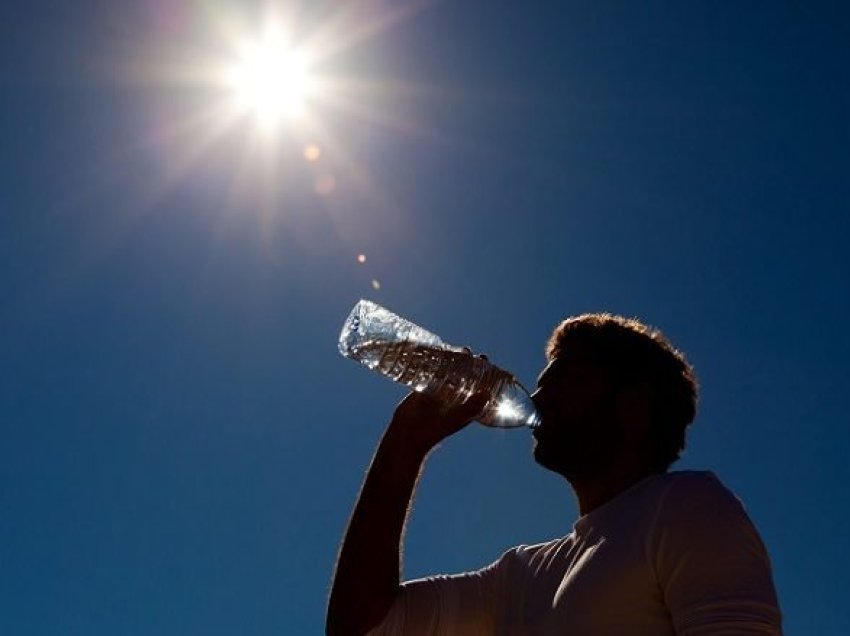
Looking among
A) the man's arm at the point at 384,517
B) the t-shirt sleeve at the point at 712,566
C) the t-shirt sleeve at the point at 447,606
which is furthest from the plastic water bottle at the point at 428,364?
the t-shirt sleeve at the point at 712,566

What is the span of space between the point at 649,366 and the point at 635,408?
0.19 meters

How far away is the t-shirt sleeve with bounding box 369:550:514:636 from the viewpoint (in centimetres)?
255

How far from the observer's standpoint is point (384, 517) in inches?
105

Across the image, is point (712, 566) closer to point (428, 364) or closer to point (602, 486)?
point (602, 486)

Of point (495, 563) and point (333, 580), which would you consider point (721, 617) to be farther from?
point (333, 580)

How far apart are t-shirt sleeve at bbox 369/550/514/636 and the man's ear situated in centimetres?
54

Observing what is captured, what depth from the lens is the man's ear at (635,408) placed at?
8.91 feet

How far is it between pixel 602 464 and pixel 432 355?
813mm

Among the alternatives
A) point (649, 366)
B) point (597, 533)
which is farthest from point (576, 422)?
point (597, 533)

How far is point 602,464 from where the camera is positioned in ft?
8.70

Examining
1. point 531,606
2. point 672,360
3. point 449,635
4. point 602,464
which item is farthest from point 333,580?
point 672,360

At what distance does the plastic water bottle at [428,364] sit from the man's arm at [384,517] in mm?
107

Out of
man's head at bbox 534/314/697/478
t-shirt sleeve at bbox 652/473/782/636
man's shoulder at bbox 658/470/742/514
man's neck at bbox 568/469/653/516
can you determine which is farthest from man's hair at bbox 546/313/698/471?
t-shirt sleeve at bbox 652/473/782/636

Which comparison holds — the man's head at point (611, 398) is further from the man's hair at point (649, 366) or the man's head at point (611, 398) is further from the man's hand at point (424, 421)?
the man's hand at point (424, 421)
